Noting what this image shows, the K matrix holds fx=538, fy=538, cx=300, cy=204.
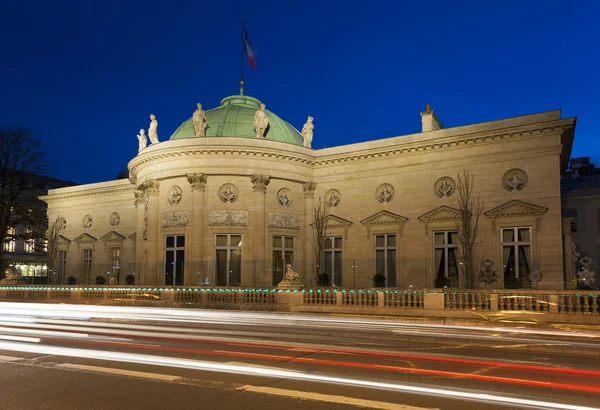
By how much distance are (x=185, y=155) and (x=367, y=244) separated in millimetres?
12789

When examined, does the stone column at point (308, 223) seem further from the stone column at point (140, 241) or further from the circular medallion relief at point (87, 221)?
the circular medallion relief at point (87, 221)

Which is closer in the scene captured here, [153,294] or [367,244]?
[153,294]

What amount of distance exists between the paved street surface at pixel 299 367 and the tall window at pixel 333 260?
16.7 m

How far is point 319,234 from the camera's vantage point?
34562 millimetres

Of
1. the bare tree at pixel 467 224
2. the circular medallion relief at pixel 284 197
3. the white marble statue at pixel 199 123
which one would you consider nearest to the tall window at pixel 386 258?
the bare tree at pixel 467 224

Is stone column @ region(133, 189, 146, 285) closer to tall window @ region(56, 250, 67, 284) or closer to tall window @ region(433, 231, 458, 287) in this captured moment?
tall window @ region(56, 250, 67, 284)

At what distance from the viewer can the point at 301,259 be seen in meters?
35.1

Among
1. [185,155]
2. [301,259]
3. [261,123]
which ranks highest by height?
[261,123]

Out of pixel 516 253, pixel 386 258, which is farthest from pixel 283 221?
pixel 516 253

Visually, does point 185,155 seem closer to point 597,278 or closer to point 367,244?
point 367,244

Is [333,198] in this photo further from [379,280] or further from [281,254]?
[379,280]

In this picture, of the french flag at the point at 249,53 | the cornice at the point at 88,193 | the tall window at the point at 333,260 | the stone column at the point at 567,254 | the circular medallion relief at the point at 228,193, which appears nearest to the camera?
the stone column at the point at 567,254

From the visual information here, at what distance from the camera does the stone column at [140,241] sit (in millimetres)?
34875

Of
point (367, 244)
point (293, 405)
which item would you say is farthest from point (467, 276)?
point (293, 405)
